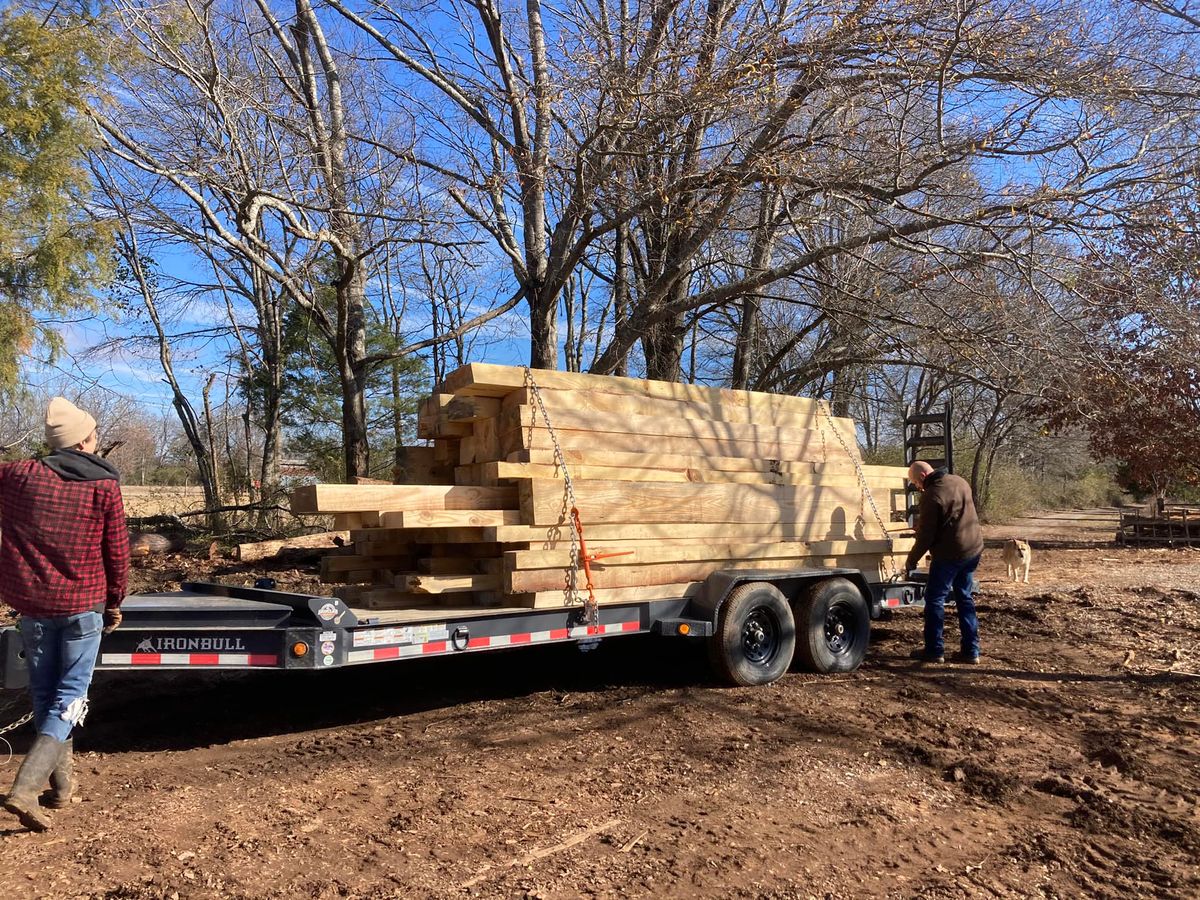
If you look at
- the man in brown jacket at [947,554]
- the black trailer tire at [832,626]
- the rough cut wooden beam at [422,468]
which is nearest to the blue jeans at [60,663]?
the rough cut wooden beam at [422,468]

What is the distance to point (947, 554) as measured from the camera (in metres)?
7.62

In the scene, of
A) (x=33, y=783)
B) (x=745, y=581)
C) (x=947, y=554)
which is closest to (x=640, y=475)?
(x=745, y=581)

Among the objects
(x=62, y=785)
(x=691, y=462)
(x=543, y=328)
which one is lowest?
(x=62, y=785)

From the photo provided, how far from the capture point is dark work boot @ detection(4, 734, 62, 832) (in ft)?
12.3

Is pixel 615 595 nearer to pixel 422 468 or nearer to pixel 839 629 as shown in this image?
pixel 422 468

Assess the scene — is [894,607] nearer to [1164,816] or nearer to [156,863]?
[1164,816]

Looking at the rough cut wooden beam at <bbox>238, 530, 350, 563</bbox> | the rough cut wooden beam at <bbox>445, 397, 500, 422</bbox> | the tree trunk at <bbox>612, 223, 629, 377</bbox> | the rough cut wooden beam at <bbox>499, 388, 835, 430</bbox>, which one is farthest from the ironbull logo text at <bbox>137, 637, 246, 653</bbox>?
the tree trunk at <bbox>612, 223, 629, 377</bbox>

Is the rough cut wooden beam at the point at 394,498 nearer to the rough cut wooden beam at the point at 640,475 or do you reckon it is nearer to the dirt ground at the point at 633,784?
the rough cut wooden beam at the point at 640,475

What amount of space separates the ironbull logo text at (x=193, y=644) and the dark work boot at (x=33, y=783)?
92 centimetres

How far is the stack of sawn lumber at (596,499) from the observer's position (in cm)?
568

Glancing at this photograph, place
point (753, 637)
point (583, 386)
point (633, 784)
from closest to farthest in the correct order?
point (633, 784) < point (583, 386) < point (753, 637)

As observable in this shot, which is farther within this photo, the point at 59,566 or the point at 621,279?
the point at 621,279

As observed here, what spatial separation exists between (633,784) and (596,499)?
79.3 inches

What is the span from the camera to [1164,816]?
4332 millimetres
